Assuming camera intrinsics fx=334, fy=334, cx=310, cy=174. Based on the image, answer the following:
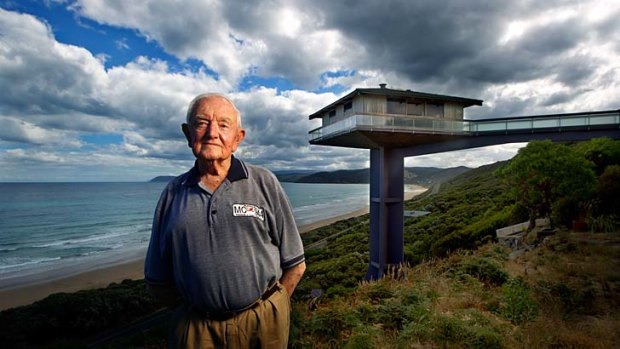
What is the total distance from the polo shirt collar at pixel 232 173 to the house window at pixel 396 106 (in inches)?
446

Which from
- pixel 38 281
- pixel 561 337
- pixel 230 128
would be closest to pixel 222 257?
pixel 230 128

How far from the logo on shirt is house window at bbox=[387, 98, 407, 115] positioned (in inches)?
452

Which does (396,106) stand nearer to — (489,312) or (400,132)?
(400,132)

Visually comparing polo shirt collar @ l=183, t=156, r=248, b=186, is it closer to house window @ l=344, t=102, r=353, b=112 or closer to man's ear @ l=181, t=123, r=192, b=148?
man's ear @ l=181, t=123, r=192, b=148

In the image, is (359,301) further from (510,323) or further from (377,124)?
(377,124)

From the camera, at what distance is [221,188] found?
2.17 m

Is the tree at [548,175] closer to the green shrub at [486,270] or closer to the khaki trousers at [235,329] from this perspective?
the green shrub at [486,270]

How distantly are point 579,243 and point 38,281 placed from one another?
3276cm

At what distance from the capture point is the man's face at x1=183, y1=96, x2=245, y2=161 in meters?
2.18

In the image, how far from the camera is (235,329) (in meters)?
2.12

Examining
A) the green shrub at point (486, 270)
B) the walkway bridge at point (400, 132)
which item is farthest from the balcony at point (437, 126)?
the green shrub at point (486, 270)

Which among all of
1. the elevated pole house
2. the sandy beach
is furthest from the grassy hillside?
the sandy beach

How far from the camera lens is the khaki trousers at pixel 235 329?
6.94 feet

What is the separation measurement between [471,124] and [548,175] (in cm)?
322
